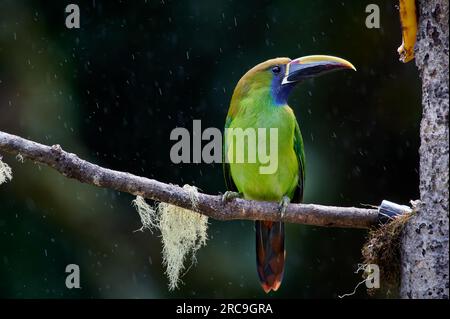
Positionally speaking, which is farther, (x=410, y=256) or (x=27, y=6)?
(x=27, y=6)

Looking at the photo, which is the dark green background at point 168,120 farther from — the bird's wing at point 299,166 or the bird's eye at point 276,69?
the bird's eye at point 276,69

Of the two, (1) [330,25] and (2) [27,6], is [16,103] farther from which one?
(1) [330,25]

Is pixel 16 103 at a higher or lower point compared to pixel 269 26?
lower

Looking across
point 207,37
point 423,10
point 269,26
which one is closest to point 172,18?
point 207,37

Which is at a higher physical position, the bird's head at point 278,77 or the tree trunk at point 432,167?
the bird's head at point 278,77

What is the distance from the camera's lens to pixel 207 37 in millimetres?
5723

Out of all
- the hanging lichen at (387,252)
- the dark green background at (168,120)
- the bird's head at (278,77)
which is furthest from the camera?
A: the dark green background at (168,120)

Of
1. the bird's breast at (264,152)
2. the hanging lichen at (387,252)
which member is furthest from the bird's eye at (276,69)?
the hanging lichen at (387,252)

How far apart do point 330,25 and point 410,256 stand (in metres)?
2.87

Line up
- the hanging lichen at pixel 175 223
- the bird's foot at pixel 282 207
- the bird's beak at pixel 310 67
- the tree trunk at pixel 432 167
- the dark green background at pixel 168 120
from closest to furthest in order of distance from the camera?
the tree trunk at pixel 432 167, the bird's foot at pixel 282 207, the hanging lichen at pixel 175 223, the bird's beak at pixel 310 67, the dark green background at pixel 168 120

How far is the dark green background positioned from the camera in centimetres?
552

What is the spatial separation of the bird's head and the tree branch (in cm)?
76

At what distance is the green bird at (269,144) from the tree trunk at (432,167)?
0.97 m

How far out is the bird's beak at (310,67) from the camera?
158 inches
